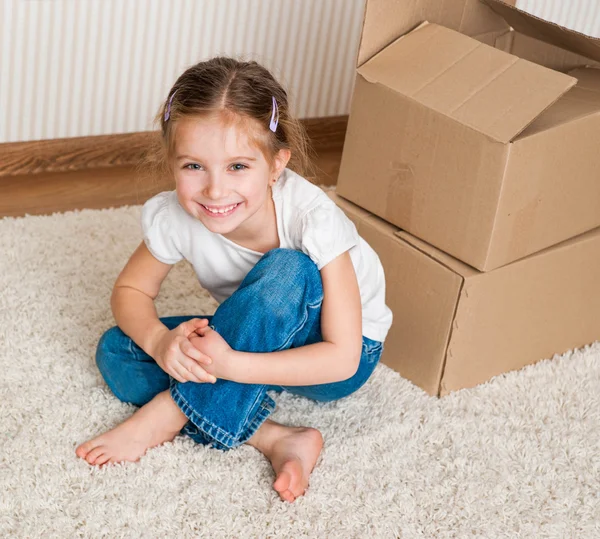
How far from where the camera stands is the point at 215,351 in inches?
41.9

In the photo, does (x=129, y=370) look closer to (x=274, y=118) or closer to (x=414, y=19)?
(x=274, y=118)

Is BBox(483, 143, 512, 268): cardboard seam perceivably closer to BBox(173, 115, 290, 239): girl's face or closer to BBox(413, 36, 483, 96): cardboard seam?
BBox(413, 36, 483, 96): cardboard seam

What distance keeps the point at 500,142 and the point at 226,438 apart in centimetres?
54

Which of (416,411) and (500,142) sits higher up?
(500,142)

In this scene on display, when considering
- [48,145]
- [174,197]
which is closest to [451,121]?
[174,197]

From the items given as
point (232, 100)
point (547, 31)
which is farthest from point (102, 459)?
point (547, 31)

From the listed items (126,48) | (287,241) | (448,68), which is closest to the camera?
(287,241)

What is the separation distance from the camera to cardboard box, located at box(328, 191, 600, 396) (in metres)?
1.29

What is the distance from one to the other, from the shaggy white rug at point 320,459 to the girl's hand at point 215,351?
0.50 ft

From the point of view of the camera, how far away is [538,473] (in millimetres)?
1206

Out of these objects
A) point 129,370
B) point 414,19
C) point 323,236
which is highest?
point 414,19

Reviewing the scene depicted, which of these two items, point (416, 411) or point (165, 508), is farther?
point (416, 411)

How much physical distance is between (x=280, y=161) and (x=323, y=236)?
115 mm

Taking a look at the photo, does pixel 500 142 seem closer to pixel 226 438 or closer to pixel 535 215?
pixel 535 215
